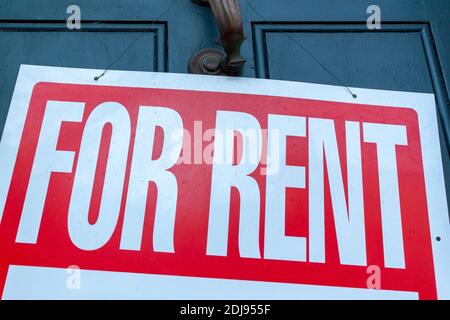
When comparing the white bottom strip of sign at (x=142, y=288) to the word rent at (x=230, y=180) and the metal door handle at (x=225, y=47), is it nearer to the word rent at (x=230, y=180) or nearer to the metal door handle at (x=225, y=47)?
the word rent at (x=230, y=180)

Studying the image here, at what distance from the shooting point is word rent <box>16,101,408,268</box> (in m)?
1.07

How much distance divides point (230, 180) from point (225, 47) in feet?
0.90

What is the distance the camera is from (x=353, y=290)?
104 centimetres

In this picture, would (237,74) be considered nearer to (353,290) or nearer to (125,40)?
(125,40)

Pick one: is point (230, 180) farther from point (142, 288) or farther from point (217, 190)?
point (142, 288)

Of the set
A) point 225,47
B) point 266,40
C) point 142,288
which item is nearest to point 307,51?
point 266,40

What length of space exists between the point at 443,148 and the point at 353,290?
396 millimetres

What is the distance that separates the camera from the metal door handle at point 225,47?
3.63ft

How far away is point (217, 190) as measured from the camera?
1109mm

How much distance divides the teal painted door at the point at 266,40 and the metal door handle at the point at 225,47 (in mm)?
35

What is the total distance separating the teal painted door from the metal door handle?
35 mm

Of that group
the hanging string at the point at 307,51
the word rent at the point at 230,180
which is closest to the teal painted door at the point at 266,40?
the hanging string at the point at 307,51

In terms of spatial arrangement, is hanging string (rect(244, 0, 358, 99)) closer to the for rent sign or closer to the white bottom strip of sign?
the for rent sign

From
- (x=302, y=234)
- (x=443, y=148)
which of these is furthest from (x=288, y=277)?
(x=443, y=148)
